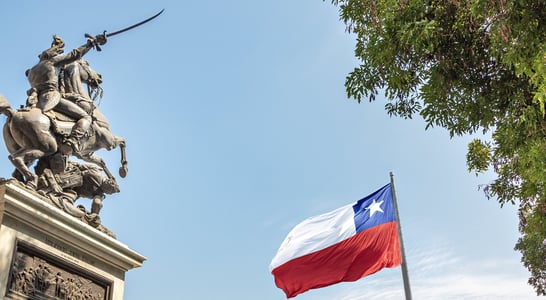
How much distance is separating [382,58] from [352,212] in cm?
368

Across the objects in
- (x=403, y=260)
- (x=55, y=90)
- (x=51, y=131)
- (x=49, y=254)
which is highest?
→ (x=55, y=90)

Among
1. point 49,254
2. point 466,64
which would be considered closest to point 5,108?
point 49,254

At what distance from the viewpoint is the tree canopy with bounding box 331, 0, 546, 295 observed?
257 inches

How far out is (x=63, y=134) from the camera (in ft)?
23.3

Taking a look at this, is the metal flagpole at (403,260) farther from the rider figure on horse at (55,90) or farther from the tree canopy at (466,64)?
the rider figure on horse at (55,90)

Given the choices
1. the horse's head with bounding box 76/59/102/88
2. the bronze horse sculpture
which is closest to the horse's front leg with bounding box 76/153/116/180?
the bronze horse sculpture

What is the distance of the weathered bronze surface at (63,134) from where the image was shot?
6.79 m

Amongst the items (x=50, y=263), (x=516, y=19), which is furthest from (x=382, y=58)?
(x=50, y=263)

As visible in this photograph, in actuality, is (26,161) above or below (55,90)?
below

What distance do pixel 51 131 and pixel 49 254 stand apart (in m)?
1.60

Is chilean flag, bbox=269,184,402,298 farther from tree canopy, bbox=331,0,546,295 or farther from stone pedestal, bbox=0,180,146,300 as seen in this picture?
stone pedestal, bbox=0,180,146,300

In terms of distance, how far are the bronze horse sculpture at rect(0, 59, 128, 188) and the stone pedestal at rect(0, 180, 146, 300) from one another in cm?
56

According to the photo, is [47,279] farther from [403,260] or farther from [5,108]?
[403,260]

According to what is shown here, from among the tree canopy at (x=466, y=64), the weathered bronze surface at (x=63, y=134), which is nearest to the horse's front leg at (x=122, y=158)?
the weathered bronze surface at (x=63, y=134)
